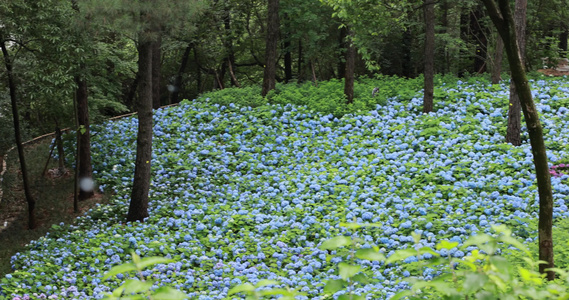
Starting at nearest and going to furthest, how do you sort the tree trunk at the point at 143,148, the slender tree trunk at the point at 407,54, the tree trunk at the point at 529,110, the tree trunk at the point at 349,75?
the tree trunk at the point at 529,110 < the tree trunk at the point at 143,148 < the tree trunk at the point at 349,75 < the slender tree trunk at the point at 407,54

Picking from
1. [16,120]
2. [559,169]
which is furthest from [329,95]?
[16,120]

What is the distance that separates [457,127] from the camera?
10023 millimetres

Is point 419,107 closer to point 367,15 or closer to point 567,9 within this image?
point 367,15

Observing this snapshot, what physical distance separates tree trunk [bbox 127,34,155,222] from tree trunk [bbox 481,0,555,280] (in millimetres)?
6432

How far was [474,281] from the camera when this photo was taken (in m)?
1.48

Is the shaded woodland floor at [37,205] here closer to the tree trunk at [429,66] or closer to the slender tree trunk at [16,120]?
the slender tree trunk at [16,120]

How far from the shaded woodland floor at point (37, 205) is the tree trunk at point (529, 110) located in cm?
769

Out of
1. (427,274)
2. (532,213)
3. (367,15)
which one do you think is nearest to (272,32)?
(367,15)

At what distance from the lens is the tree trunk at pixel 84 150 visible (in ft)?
32.8

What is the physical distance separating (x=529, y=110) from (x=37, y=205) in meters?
9.72

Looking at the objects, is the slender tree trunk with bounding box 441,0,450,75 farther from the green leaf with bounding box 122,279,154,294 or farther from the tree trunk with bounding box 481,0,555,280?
the green leaf with bounding box 122,279,154,294

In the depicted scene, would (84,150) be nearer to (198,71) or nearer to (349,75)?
(349,75)

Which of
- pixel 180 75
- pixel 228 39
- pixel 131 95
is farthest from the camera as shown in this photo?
pixel 180 75

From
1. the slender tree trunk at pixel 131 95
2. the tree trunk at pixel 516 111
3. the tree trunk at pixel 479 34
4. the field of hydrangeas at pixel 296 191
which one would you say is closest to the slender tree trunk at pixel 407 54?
the tree trunk at pixel 479 34
